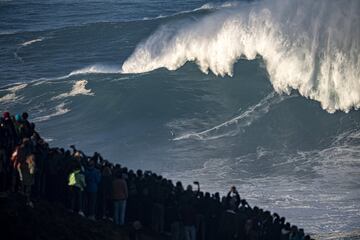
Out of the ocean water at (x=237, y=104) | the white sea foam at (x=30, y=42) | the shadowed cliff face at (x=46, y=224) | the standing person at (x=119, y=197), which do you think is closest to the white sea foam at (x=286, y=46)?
the ocean water at (x=237, y=104)

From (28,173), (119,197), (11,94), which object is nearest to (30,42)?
(11,94)

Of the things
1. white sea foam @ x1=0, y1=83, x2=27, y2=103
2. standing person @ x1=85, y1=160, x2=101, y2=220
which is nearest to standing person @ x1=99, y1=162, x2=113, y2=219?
standing person @ x1=85, y1=160, x2=101, y2=220

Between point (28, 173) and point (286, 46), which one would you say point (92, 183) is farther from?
point (286, 46)

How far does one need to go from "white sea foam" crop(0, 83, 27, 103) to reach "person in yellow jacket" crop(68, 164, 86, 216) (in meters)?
23.3

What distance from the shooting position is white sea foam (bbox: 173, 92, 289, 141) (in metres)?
34.7

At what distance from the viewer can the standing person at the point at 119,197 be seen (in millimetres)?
18281

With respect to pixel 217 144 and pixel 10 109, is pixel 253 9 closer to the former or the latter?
pixel 217 144

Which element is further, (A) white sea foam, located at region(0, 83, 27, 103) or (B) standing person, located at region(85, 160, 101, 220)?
(A) white sea foam, located at region(0, 83, 27, 103)

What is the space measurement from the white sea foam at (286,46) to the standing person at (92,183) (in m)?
17.9

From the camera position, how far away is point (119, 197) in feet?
60.0

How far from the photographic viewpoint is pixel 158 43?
144ft

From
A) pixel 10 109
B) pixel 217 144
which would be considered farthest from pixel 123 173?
pixel 10 109

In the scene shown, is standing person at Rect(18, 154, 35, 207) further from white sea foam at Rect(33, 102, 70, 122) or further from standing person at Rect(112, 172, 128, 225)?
white sea foam at Rect(33, 102, 70, 122)

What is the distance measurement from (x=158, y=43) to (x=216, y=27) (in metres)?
3.67
